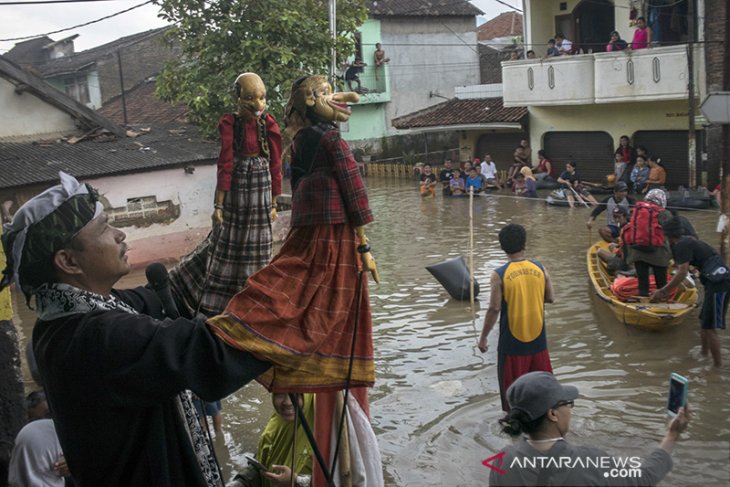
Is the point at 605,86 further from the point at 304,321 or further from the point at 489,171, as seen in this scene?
the point at 304,321

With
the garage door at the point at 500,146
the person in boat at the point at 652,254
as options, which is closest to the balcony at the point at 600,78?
the garage door at the point at 500,146

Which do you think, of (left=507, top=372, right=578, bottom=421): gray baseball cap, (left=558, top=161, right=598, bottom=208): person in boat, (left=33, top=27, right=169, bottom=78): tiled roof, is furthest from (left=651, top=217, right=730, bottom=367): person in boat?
(left=33, top=27, right=169, bottom=78): tiled roof

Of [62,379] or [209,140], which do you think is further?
[209,140]

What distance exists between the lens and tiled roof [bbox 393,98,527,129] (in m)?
28.7

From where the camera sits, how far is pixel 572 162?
26719mm

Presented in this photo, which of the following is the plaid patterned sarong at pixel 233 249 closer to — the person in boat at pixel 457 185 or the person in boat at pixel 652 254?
the person in boat at pixel 652 254

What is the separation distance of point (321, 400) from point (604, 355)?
7.69m

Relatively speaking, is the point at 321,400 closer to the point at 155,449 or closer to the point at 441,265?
the point at 155,449

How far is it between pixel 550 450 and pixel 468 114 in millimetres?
28019

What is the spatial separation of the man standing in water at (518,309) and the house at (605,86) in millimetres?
16404

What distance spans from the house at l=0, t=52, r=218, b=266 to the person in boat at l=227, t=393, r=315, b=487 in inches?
517

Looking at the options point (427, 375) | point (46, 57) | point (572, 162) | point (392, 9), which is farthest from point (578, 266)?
point (46, 57)

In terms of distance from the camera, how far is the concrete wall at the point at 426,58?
3850 cm

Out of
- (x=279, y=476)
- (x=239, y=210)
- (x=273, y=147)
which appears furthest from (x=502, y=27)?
(x=279, y=476)
